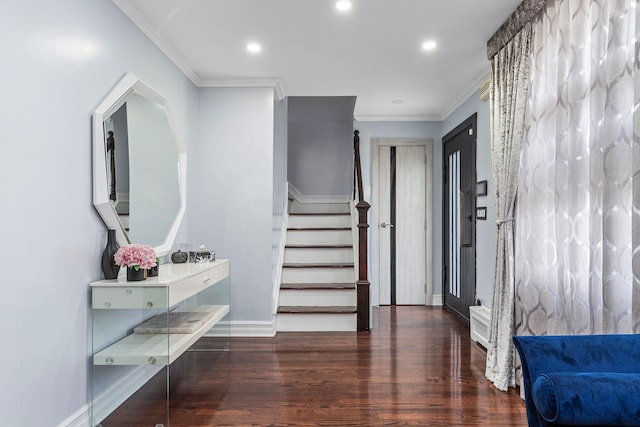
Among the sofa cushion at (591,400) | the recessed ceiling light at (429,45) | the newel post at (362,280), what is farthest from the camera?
the newel post at (362,280)

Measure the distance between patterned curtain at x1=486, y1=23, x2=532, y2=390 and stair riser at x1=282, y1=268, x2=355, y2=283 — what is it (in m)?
2.00

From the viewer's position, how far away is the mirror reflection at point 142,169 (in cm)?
244

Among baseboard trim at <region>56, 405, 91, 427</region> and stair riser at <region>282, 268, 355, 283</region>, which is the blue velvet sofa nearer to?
baseboard trim at <region>56, 405, 91, 427</region>

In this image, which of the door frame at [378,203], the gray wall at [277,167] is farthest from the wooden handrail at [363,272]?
the door frame at [378,203]

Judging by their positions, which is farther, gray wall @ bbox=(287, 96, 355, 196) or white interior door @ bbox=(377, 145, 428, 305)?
gray wall @ bbox=(287, 96, 355, 196)

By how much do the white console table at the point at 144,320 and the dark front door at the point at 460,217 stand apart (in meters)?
2.94

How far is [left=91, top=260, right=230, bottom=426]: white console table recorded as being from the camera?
7.19 ft

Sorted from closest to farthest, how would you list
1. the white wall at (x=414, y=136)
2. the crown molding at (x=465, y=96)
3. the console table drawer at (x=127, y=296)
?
the console table drawer at (x=127, y=296)
the crown molding at (x=465, y=96)
the white wall at (x=414, y=136)

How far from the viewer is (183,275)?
8.20 ft

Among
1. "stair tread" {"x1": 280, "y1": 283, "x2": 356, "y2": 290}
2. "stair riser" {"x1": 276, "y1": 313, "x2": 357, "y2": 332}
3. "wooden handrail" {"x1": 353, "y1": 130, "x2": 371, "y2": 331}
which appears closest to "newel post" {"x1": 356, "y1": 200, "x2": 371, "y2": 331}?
"wooden handrail" {"x1": 353, "y1": 130, "x2": 371, "y2": 331}

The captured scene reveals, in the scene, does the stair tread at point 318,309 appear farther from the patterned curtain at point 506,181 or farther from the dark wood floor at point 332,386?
the patterned curtain at point 506,181

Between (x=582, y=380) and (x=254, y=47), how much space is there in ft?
9.90

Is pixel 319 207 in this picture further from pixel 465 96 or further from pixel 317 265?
pixel 465 96

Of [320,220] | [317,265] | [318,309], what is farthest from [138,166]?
[320,220]
